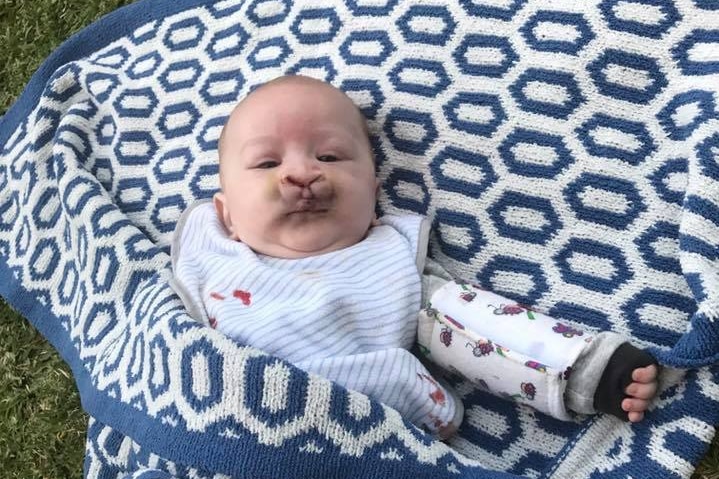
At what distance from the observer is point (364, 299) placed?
1.24 m

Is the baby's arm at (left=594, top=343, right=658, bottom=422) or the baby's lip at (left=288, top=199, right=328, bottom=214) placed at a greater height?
the baby's lip at (left=288, top=199, right=328, bottom=214)

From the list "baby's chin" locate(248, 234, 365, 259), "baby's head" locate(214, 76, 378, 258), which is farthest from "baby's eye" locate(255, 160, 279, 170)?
"baby's chin" locate(248, 234, 365, 259)

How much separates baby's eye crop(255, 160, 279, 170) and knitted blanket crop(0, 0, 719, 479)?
204 millimetres

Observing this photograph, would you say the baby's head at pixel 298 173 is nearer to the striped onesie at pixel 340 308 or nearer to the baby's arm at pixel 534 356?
the striped onesie at pixel 340 308

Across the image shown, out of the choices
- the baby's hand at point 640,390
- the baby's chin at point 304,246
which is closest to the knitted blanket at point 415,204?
Answer: the baby's hand at point 640,390

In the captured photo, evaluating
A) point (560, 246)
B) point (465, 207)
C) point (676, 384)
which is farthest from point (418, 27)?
point (676, 384)

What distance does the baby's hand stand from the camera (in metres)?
1.11

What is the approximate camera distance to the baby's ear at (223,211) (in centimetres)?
140

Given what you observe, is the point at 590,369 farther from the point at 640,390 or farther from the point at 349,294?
the point at 349,294

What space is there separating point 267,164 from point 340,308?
245 millimetres

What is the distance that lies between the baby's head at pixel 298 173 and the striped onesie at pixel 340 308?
28mm

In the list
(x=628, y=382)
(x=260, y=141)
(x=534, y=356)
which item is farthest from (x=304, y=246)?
(x=628, y=382)

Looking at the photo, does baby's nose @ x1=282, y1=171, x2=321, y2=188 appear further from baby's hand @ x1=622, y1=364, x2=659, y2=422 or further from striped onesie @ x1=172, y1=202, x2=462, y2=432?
baby's hand @ x1=622, y1=364, x2=659, y2=422

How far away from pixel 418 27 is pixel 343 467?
2.35 feet
